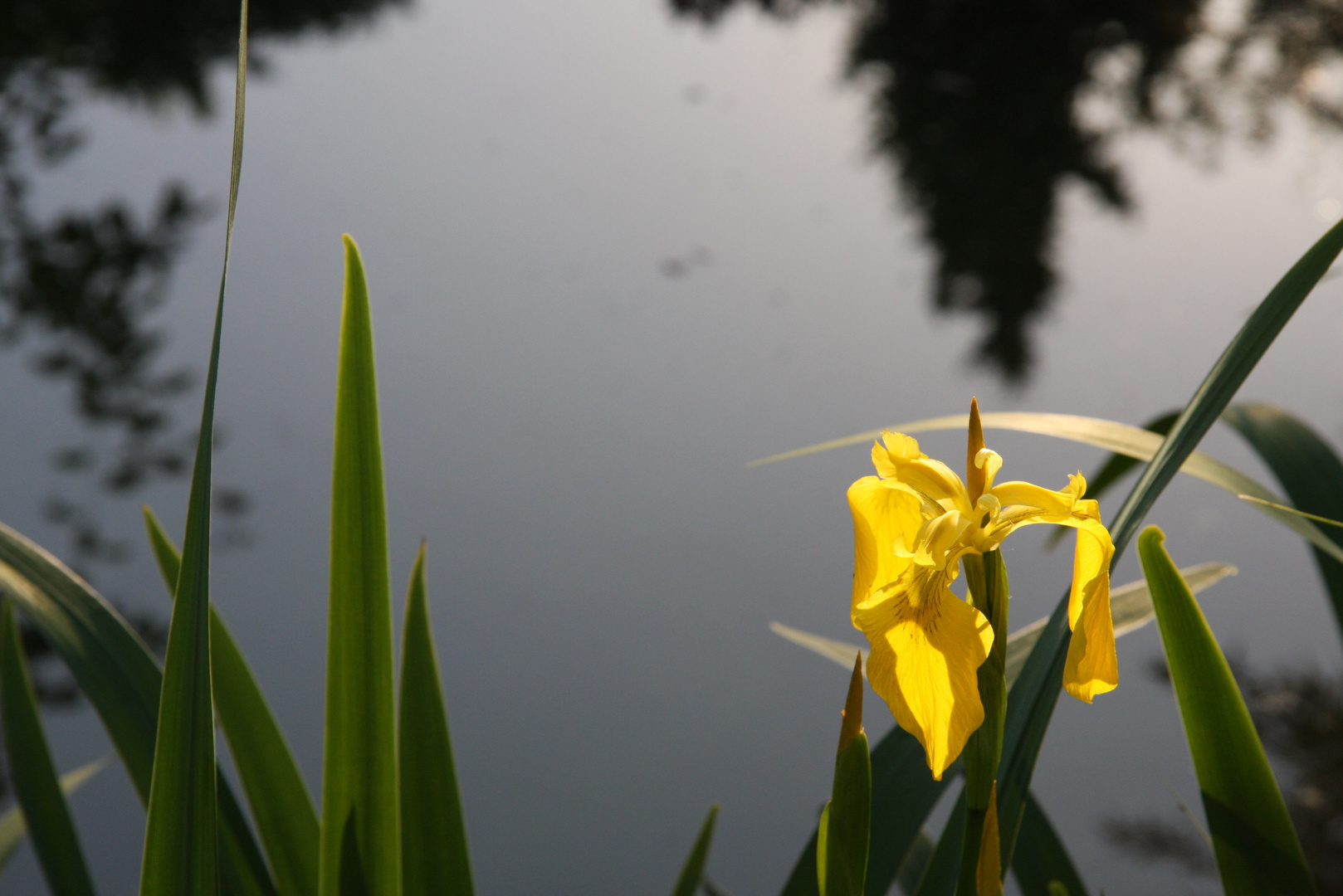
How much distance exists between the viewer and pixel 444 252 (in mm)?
1677

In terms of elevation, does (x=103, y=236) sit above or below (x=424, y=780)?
above

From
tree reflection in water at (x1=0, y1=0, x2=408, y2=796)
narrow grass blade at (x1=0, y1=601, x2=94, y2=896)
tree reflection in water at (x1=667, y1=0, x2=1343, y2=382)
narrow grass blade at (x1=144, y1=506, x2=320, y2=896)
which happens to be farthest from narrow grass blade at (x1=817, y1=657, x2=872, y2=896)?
tree reflection in water at (x1=667, y1=0, x2=1343, y2=382)

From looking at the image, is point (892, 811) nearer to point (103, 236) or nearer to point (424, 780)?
point (424, 780)

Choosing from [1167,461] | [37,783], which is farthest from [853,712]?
[37,783]

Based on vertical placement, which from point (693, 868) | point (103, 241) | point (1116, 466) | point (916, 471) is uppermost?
point (103, 241)

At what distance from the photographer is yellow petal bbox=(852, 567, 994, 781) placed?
237 millimetres

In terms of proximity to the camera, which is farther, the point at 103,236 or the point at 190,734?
the point at 103,236

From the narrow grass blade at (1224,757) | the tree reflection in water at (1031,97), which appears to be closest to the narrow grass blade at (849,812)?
the narrow grass blade at (1224,757)

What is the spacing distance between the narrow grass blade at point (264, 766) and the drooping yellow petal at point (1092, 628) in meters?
0.33

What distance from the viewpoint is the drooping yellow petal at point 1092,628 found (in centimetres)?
24

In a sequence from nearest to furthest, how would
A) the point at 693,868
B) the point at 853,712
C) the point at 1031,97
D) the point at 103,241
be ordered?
the point at 853,712 < the point at 693,868 < the point at 103,241 < the point at 1031,97

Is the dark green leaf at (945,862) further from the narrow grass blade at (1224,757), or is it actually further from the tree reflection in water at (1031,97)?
the tree reflection in water at (1031,97)

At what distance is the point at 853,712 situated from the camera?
0.24 meters

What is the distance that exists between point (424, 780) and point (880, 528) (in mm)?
253
